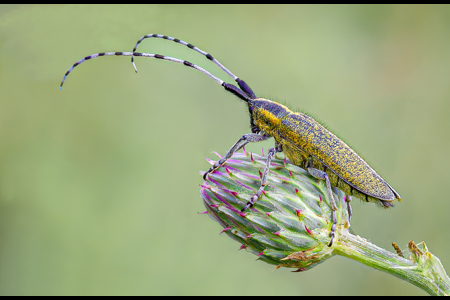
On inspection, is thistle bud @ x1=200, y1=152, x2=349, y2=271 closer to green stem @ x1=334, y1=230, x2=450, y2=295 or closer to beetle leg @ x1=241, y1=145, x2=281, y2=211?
beetle leg @ x1=241, y1=145, x2=281, y2=211

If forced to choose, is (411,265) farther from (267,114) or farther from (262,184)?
(267,114)

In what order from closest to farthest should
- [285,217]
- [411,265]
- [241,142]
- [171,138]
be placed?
[411,265] → [285,217] → [241,142] → [171,138]

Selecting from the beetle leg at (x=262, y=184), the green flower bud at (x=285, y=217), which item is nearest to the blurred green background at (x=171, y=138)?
the green flower bud at (x=285, y=217)

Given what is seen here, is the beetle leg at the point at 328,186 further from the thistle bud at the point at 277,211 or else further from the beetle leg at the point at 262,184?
the beetle leg at the point at 262,184

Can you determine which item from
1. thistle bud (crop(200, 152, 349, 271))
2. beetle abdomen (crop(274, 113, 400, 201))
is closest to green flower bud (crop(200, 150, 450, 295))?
thistle bud (crop(200, 152, 349, 271))

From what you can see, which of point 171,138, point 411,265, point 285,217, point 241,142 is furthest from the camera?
point 171,138

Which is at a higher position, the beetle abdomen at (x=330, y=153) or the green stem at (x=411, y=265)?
the beetle abdomen at (x=330, y=153)

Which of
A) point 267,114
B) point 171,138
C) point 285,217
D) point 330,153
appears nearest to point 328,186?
point 330,153
